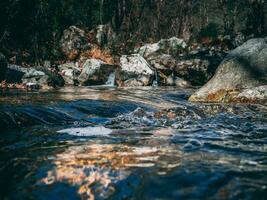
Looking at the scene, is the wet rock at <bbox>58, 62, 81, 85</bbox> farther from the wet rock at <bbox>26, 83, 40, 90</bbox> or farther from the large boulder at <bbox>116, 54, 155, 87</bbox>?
the wet rock at <bbox>26, 83, 40, 90</bbox>

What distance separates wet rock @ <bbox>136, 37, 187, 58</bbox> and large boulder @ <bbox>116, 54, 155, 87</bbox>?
2730mm

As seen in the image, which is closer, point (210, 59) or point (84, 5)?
point (210, 59)

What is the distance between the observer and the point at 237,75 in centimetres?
820

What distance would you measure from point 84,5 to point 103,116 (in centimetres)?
1631

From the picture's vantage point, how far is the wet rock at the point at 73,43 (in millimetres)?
17500

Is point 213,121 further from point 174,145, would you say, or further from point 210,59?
point 210,59

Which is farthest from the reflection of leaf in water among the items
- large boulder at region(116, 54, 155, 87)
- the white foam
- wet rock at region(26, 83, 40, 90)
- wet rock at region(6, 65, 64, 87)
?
large boulder at region(116, 54, 155, 87)

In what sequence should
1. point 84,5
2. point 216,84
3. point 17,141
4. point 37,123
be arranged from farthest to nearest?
point 84,5, point 216,84, point 37,123, point 17,141

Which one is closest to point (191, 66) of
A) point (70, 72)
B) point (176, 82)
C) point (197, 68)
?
point (197, 68)

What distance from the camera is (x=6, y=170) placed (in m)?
2.76

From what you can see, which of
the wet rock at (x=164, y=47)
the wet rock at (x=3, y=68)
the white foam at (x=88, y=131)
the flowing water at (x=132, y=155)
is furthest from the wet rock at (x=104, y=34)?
the white foam at (x=88, y=131)

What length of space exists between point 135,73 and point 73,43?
17.2 feet

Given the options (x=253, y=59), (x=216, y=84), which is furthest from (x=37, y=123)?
(x=253, y=59)

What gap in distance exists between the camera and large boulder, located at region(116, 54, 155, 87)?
13.5 meters
